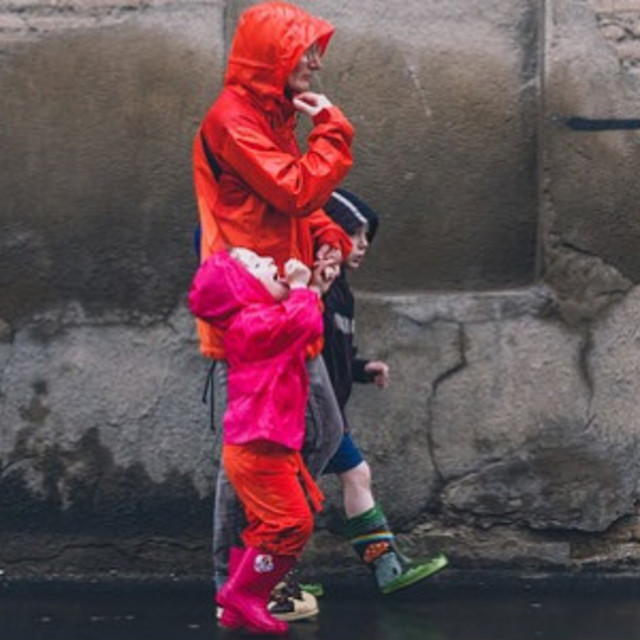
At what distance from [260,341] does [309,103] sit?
0.68 meters

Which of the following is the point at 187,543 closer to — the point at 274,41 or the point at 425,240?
the point at 425,240

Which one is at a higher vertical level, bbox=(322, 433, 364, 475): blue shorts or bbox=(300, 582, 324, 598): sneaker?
bbox=(322, 433, 364, 475): blue shorts

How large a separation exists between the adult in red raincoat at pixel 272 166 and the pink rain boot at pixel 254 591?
15 centimetres

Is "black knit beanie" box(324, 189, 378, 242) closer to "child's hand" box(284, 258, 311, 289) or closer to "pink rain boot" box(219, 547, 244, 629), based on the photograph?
"child's hand" box(284, 258, 311, 289)

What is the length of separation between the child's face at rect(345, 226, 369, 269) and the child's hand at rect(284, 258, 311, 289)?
0.42m

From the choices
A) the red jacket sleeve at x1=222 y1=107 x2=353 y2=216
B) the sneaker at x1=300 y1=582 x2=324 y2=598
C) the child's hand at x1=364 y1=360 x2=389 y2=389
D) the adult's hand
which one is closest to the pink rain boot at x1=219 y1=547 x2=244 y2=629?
the sneaker at x1=300 y1=582 x2=324 y2=598

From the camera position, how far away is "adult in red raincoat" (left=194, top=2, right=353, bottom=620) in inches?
283

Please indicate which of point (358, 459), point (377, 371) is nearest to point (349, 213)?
point (377, 371)

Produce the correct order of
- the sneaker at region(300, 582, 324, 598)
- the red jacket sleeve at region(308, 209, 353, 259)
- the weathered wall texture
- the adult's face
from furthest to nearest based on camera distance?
1. the weathered wall texture
2. the sneaker at region(300, 582, 324, 598)
3. the red jacket sleeve at region(308, 209, 353, 259)
4. the adult's face

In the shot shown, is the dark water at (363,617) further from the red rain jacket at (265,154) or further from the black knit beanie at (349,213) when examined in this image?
the black knit beanie at (349,213)

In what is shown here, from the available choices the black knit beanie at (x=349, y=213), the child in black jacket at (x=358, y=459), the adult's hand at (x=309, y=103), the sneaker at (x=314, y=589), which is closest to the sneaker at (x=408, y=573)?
the child in black jacket at (x=358, y=459)

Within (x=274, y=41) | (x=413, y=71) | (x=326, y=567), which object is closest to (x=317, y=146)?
(x=274, y=41)

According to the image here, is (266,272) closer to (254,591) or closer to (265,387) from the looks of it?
(265,387)

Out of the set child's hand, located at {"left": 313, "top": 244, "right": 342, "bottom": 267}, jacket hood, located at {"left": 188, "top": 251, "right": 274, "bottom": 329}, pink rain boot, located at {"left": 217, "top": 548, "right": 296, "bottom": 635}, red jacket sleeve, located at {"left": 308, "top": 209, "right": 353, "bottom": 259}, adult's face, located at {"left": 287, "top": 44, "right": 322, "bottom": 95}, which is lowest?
pink rain boot, located at {"left": 217, "top": 548, "right": 296, "bottom": 635}
